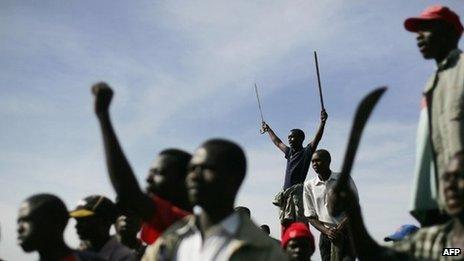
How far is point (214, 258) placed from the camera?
2793 mm

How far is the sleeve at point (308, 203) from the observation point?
8.22 meters

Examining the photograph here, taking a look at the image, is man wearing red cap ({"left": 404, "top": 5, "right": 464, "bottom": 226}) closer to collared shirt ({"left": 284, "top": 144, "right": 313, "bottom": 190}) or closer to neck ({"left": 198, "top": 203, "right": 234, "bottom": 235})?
neck ({"left": 198, "top": 203, "right": 234, "bottom": 235})

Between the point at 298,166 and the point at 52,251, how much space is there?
5.90 meters

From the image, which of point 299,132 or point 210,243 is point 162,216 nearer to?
point 210,243

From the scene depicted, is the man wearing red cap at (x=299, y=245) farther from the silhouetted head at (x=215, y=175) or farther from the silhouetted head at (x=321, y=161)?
the silhouetted head at (x=215, y=175)

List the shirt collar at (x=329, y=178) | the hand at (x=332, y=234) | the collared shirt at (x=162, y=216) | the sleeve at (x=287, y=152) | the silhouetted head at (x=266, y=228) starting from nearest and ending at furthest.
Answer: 1. the collared shirt at (x=162, y=216)
2. the hand at (x=332, y=234)
3. the shirt collar at (x=329, y=178)
4. the sleeve at (x=287, y=152)
5. the silhouetted head at (x=266, y=228)

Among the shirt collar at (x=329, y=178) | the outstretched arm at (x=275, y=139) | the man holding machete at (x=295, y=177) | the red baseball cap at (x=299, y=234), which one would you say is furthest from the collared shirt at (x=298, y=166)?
the red baseball cap at (x=299, y=234)

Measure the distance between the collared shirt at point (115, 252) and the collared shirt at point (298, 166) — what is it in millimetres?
4994

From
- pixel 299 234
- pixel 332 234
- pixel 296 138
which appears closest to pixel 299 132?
pixel 296 138

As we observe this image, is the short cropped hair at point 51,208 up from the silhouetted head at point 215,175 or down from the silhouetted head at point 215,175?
down

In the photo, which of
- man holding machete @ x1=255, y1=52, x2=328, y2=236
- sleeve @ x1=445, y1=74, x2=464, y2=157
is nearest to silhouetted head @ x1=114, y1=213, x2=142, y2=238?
sleeve @ x1=445, y1=74, x2=464, y2=157

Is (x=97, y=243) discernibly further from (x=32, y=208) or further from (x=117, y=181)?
(x=117, y=181)

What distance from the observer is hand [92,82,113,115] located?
3.21 metres

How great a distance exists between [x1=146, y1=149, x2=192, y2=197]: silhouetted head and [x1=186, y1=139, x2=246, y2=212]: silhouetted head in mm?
642
